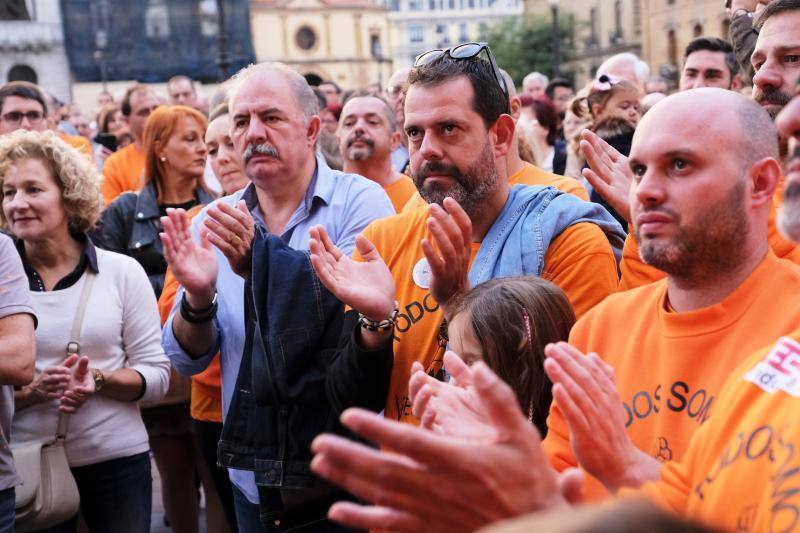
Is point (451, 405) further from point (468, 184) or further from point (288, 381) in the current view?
point (288, 381)

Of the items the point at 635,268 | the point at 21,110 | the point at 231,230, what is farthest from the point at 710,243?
the point at 21,110

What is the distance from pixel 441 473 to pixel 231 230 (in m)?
2.02

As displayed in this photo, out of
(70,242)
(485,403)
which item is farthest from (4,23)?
(485,403)

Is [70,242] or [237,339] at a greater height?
[70,242]

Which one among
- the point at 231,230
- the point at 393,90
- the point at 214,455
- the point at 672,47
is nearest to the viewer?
the point at 231,230

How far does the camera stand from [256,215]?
160 inches

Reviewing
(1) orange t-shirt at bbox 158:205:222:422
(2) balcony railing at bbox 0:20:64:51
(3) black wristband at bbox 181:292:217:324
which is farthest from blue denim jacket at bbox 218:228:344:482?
(2) balcony railing at bbox 0:20:64:51

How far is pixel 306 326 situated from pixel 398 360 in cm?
36

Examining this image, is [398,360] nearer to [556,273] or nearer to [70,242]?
[556,273]

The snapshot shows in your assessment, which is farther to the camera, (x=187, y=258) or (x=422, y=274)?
(x=187, y=258)

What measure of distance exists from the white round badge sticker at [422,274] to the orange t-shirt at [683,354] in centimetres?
90

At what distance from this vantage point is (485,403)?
1.60 meters

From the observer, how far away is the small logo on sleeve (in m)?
1.86

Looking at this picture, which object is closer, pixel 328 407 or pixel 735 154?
pixel 735 154
